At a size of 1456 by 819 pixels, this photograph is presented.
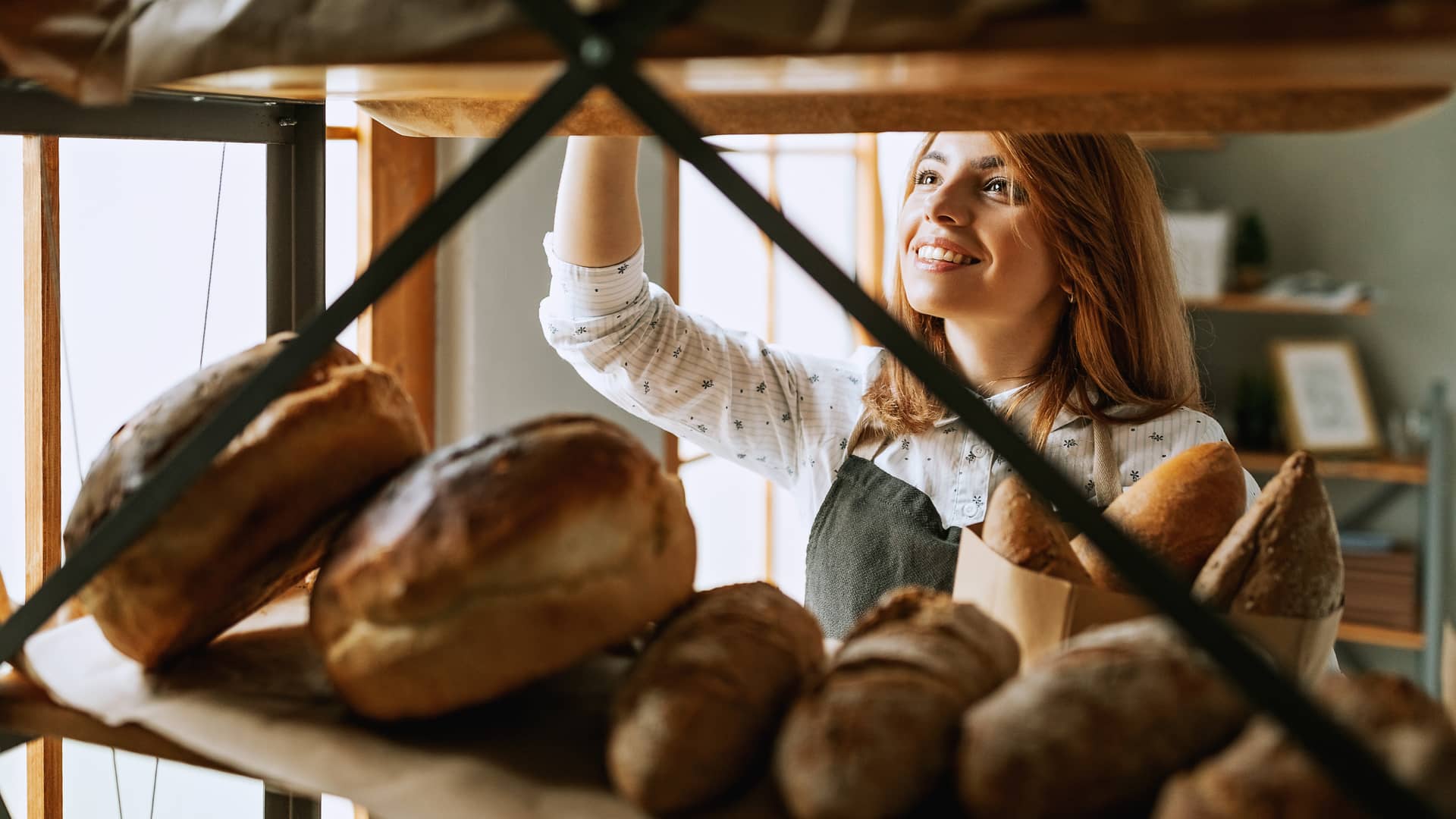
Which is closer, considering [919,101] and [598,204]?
[919,101]

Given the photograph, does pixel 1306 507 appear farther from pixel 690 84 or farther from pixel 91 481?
pixel 91 481

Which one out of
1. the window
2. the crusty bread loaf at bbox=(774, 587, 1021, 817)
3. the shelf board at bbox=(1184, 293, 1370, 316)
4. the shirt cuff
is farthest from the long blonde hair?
the shelf board at bbox=(1184, 293, 1370, 316)

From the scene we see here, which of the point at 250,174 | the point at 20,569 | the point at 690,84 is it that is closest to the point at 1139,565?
the point at 690,84

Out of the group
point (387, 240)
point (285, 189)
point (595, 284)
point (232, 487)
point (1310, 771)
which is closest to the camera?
point (1310, 771)

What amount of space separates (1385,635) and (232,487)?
3.83 m

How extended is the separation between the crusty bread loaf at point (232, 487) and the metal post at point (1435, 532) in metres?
3.72

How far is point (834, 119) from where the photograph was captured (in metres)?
0.61

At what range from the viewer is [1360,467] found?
362 cm

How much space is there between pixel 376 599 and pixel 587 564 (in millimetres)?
87

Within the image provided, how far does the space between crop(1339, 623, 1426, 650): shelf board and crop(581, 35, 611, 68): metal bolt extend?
146 inches

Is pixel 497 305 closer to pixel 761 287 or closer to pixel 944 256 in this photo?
pixel 944 256

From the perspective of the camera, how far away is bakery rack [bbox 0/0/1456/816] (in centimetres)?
38

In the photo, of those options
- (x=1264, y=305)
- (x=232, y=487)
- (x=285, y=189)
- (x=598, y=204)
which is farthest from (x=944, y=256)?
(x=1264, y=305)

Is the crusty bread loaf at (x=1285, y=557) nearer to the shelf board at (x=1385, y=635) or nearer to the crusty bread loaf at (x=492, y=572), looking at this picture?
the crusty bread loaf at (x=492, y=572)
